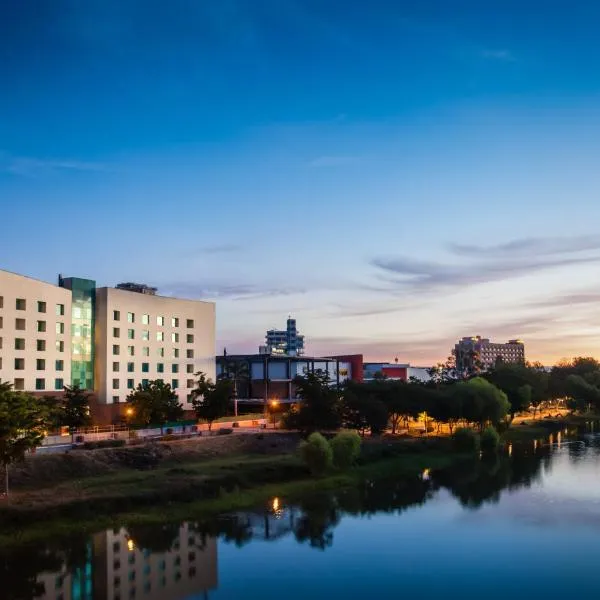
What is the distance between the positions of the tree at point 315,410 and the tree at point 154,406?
16647mm

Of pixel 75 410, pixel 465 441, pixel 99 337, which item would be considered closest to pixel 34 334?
pixel 75 410

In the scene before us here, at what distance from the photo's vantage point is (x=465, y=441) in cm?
10788

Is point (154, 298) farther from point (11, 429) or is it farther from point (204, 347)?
point (11, 429)

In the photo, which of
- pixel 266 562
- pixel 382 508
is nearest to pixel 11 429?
pixel 266 562

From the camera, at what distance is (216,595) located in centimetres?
4331

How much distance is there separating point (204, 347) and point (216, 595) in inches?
3303

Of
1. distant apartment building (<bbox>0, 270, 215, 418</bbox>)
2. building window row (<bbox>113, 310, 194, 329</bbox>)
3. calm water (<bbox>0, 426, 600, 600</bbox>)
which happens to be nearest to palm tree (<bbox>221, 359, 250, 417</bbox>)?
distant apartment building (<bbox>0, 270, 215, 418</bbox>)

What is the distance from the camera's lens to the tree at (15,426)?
5709 centimetres

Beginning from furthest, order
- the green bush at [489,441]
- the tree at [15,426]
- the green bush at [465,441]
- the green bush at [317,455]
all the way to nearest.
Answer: the green bush at [489,441] < the green bush at [465,441] < the green bush at [317,455] < the tree at [15,426]

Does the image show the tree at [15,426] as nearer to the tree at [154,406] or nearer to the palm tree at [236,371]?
the tree at [154,406]

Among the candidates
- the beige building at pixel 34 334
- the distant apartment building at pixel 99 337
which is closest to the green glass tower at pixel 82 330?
the distant apartment building at pixel 99 337

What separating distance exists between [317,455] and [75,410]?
3233 cm

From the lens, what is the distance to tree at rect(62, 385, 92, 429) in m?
89.4

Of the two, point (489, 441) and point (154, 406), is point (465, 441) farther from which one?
point (154, 406)
